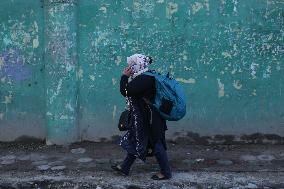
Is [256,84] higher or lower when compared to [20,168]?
higher

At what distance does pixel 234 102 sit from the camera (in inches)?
276

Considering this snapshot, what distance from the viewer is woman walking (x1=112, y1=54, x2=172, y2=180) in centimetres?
546

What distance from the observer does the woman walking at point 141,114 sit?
546 centimetres

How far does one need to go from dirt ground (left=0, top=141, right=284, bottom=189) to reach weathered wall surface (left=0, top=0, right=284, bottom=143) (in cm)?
29

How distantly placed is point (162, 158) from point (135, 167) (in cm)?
65

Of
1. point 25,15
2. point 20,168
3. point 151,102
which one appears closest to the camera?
point 151,102

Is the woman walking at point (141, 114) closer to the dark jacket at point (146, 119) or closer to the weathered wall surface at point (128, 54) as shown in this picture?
the dark jacket at point (146, 119)

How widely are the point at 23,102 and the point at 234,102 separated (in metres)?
2.79

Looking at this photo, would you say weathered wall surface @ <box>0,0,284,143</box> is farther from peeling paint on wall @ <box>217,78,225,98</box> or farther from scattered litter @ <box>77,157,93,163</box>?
scattered litter @ <box>77,157,93,163</box>

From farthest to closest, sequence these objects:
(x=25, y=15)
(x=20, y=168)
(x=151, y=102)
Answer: (x=25, y=15) → (x=20, y=168) → (x=151, y=102)

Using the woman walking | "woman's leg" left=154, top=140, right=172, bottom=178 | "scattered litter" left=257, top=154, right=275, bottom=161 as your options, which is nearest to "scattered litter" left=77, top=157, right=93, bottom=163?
the woman walking

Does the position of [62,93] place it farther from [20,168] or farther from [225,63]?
[225,63]

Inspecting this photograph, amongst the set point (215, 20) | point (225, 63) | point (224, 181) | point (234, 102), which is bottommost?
point (224, 181)

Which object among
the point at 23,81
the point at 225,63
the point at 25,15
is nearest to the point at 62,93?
the point at 23,81
